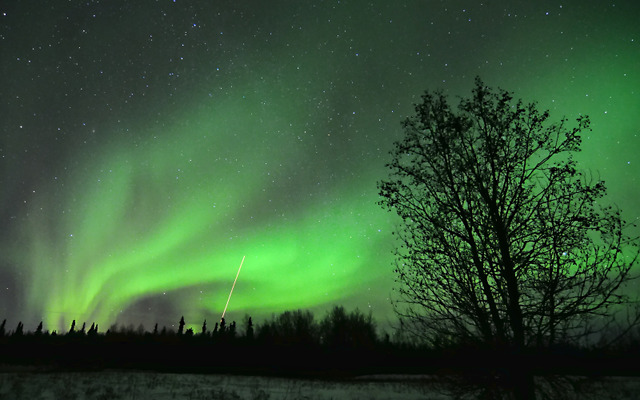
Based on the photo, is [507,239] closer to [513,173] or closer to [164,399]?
[513,173]

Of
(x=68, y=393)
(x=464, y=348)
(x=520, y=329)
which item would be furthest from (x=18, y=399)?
(x=520, y=329)

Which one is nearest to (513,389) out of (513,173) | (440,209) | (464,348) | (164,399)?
(464,348)

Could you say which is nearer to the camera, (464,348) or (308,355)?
(464,348)

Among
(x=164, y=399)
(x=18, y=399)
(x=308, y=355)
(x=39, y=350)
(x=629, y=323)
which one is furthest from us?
(x=39, y=350)

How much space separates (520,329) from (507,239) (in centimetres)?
156

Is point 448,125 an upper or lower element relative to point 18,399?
upper

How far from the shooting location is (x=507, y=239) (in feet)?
19.2

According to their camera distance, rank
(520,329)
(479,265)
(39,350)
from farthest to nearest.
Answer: (39,350), (479,265), (520,329)

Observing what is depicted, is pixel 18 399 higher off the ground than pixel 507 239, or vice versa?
pixel 507 239

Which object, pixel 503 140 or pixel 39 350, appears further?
pixel 39 350

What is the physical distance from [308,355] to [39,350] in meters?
68.8

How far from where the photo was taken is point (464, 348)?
5594 millimetres

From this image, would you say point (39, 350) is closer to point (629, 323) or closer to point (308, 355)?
point (308, 355)

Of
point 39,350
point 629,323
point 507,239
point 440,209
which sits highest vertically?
point 440,209
